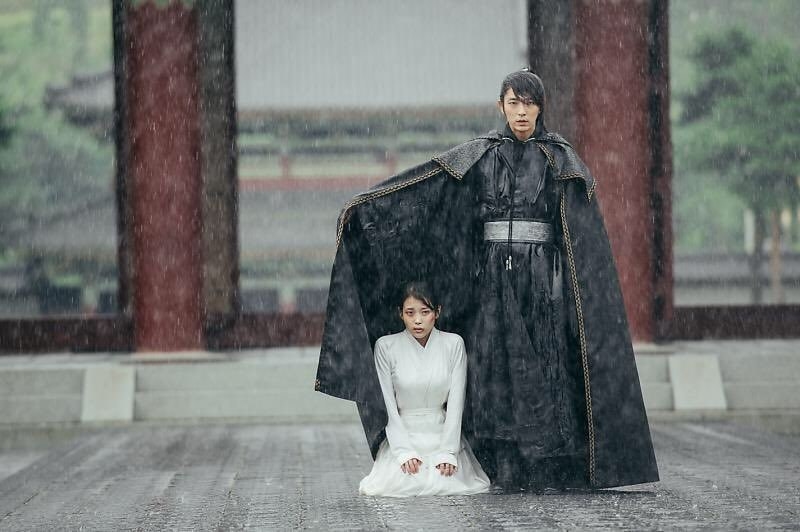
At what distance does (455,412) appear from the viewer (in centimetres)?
599

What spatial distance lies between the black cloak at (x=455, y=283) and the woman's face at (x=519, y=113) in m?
0.10

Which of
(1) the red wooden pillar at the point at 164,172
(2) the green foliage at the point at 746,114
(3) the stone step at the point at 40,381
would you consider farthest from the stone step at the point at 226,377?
(2) the green foliage at the point at 746,114

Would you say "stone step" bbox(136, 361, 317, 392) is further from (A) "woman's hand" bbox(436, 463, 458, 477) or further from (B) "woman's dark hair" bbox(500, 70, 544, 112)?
(B) "woman's dark hair" bbox(500, 70, 544, 112)

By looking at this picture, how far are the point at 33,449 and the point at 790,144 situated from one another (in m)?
6.86

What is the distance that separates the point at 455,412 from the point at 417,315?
18.7 inches

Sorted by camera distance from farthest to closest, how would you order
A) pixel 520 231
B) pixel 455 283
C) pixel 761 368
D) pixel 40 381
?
pixel 761 368, pixel 40 381, pixel 455 283, pixel 520 231

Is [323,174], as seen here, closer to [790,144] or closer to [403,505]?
[790,144]

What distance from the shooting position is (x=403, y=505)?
574 centimetres

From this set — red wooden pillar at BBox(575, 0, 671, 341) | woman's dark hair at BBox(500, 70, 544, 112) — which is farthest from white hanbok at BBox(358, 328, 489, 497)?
red wooden pillar at BBox(575, 0, 671, 341)

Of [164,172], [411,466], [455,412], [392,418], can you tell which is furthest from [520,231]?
[164,172]

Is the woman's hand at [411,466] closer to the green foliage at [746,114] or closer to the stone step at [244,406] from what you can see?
the stone step at [244,406]

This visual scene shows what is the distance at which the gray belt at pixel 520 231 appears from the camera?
19.8 ft

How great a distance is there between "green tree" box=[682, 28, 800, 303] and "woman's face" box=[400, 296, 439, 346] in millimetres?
5992

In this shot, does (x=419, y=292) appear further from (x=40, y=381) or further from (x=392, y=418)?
(x=40, y=381)
